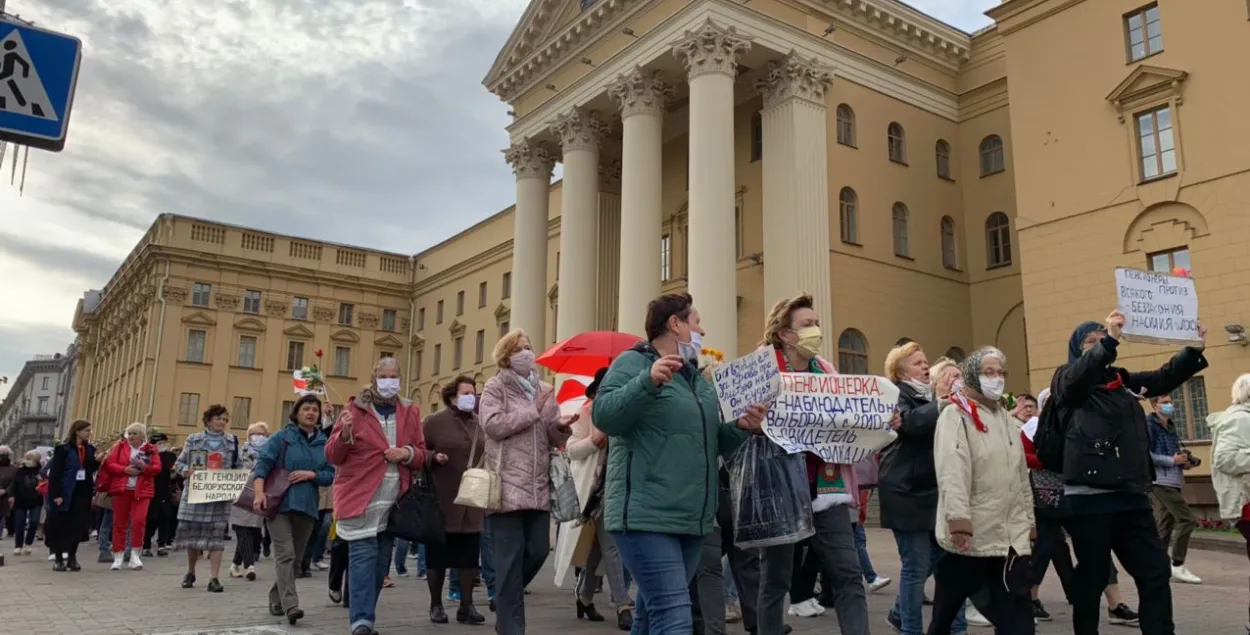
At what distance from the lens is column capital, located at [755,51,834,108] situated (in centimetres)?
2858

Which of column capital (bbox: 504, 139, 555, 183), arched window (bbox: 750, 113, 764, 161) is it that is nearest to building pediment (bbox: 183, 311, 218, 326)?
column capital (bbox: 504, 139, 555, 183)

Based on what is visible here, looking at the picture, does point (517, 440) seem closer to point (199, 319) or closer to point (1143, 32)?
point (1143, 32)

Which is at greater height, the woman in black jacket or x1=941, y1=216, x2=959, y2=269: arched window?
x1=941, y1=216, x2=959, y2=269: arched window

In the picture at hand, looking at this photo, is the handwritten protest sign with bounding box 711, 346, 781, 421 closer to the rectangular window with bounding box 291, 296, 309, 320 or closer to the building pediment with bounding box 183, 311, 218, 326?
the building pediment with bounding box 183, 311, 218, 326

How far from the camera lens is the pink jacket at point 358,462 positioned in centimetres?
739

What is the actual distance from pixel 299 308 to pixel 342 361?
4.04m

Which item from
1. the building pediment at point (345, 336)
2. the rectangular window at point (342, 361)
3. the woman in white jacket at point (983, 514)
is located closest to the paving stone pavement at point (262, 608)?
the woman in white jacket at point (983, 514)

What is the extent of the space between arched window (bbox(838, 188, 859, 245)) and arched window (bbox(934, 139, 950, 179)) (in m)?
4.41

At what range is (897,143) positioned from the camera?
3150 centimetres

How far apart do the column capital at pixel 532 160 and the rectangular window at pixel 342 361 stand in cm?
2521

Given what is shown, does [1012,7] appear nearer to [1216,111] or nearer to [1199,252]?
[1216,111]

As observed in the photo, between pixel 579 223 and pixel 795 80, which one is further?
pixel 579 223

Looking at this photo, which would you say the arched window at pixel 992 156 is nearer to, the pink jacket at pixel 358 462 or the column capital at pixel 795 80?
the column capital at pixel 795 80

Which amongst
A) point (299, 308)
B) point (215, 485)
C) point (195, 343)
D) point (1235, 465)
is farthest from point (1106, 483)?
point (299, 308)
